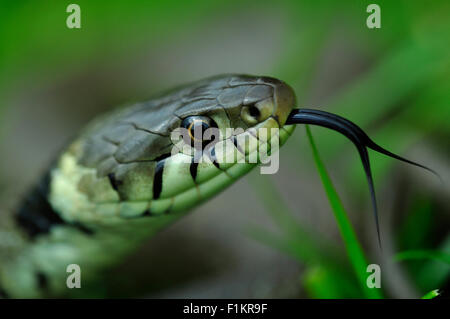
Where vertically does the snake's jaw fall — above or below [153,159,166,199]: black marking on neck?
above

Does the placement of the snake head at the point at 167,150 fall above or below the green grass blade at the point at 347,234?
above

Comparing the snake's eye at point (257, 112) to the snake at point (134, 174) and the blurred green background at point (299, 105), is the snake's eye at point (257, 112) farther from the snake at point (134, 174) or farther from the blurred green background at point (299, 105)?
the blurred green background at point (299, 105)

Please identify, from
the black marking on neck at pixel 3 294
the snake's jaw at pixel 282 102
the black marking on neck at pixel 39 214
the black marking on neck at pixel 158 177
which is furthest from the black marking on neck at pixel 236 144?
the black marking on neck at pixel 3 294

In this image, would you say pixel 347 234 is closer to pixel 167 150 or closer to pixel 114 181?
pixel 167 150

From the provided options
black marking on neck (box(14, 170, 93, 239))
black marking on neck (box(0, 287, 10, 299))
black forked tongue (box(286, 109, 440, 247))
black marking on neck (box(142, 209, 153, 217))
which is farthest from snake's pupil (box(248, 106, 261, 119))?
black marking on neck (box(0, 287, 10, 299))

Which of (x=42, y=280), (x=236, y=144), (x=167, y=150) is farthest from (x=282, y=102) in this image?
(x=42, y=280)

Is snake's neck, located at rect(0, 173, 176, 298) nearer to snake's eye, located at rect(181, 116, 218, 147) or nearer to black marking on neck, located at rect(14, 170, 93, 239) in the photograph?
black marking on neck, located at rect(14, 170, 93, 239)
